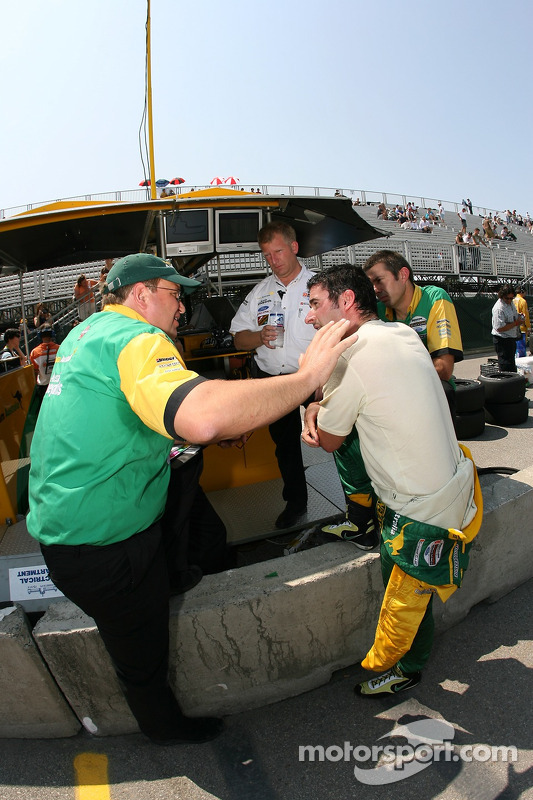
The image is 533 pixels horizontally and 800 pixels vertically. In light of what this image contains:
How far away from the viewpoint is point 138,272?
2.07 metres

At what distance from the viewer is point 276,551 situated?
4.01 metres


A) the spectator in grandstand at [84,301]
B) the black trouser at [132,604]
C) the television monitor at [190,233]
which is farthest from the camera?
the spectator in grandstand at [84,301]

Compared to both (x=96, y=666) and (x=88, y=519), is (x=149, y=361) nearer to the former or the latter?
(x=88, y=519)

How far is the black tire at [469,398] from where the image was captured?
6.79 m

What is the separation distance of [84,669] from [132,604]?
0.66m

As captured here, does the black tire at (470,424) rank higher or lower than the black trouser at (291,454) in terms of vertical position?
lower

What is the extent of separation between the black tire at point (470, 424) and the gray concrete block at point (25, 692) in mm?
5838

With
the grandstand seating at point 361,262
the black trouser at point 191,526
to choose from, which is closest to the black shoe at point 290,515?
the black trouser at point 191,526

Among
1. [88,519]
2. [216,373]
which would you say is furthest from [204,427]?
[216,373]

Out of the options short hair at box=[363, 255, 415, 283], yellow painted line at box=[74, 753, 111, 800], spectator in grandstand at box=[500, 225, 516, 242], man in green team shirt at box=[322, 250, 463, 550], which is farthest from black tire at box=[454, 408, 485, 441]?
spectator in grandstand at box=[500, 225, 516, 242]

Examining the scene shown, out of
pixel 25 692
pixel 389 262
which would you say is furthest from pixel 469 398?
pixel 25 692

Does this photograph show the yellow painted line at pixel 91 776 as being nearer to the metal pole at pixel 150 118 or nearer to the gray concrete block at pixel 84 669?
the gray concrete block at pixel 84 669

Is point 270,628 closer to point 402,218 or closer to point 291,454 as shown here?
point 291,454

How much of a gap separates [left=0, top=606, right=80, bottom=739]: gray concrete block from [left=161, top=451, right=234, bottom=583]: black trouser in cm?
77
